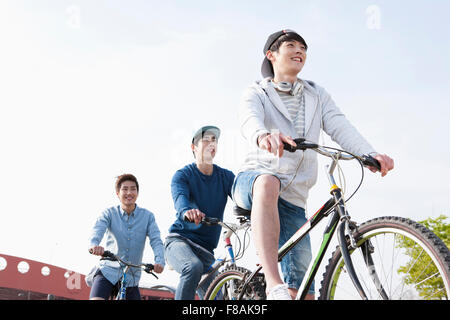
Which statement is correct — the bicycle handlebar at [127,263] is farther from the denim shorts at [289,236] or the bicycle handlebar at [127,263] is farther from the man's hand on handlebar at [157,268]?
the denim shorts at [289,236]

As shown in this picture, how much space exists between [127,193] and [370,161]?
3.36 meters

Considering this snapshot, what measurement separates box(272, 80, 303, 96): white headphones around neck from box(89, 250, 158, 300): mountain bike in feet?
8.59

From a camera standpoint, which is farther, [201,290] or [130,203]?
[130,203]

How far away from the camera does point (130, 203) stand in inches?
229

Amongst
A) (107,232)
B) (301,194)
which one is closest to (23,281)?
(107,232)

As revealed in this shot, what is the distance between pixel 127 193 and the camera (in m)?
5.84

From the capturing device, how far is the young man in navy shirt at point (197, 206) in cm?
466

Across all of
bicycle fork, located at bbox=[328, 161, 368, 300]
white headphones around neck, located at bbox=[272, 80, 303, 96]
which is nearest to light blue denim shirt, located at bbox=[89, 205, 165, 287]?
white headphones around neck, located at bbox=[272, 80, 303, 96]

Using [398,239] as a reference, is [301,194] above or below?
above

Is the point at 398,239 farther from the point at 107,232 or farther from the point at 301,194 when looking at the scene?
the point at 107,232

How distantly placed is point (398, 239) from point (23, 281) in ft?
74.8

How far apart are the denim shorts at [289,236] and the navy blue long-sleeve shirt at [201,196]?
4.59ft

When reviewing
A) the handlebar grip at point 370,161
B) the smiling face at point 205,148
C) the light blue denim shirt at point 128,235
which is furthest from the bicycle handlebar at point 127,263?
the handlebar grip at point 370,161

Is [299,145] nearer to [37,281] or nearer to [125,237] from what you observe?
[125,237]
